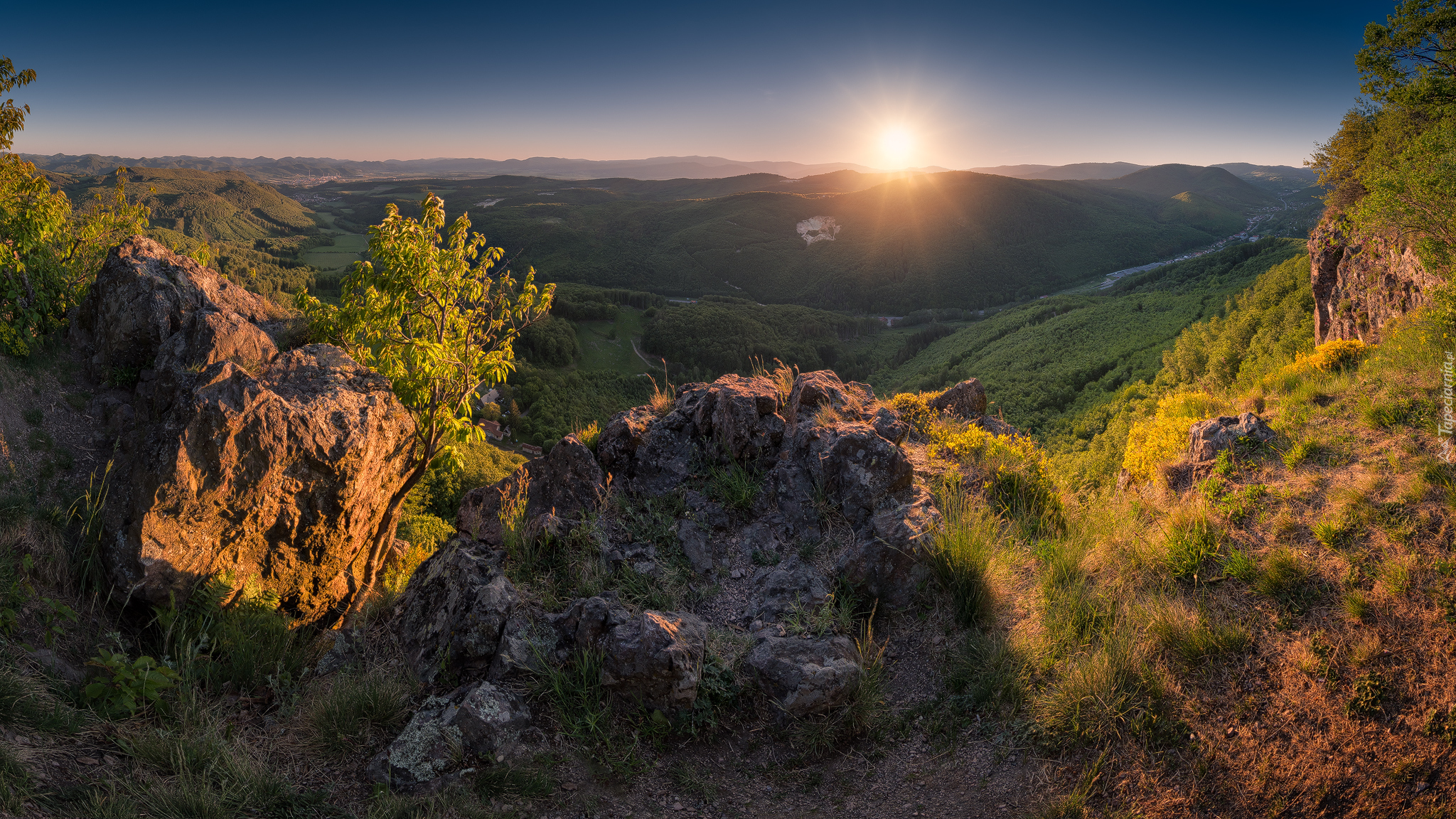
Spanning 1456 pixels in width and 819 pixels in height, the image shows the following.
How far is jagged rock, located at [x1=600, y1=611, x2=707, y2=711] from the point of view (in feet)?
16.9

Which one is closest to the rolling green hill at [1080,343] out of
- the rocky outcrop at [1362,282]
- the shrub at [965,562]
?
the rocky outcrop at [1362,282]

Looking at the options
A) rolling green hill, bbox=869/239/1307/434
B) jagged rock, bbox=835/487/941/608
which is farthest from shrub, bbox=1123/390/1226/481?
rolling green hill, bbox=869/239/1307/434

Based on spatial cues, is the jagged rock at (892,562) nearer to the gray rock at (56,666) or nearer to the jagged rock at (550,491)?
the jagged rock at (550,491)

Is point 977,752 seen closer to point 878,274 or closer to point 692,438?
point 692,438

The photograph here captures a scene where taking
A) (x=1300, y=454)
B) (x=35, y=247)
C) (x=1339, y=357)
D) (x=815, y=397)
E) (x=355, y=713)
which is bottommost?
Answer: (x=355, y=713)

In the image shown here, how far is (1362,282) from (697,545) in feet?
65.0

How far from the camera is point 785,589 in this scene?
6.64 meters

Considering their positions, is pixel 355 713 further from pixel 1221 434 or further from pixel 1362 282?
pixel 1362 282

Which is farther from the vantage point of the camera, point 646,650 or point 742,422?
point 742,422

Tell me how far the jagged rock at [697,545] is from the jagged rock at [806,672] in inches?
64.3

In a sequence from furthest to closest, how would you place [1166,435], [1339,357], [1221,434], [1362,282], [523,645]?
1. [1362,282]
2. [1339,357]
3. [1166,435]
4. [1221,434]
5. [523,645]

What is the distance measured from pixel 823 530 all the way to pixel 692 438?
2.53 m

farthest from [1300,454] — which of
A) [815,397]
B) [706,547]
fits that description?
[706,547]

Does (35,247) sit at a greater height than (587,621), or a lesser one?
greater
